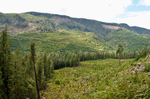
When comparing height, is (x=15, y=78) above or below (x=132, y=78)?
below

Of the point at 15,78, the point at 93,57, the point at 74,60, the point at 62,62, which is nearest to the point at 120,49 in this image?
the point at 74,60

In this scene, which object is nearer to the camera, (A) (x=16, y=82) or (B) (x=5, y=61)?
(B) (x=5, y=61)

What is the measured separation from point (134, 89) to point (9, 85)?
19.5 m

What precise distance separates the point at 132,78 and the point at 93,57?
11572 centimetres

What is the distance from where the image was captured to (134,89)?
499 cm

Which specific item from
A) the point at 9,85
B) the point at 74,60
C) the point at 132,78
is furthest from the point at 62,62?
the point at 132,78

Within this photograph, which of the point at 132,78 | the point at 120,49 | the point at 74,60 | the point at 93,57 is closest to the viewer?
the point at 132,78

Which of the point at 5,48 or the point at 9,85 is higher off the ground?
the point at 5,48

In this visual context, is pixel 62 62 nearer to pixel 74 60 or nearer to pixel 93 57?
pixel 74 60

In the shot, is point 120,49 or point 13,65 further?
point 120,49

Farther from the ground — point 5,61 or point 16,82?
point 5,61

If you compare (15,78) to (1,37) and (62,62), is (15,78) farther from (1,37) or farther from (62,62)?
(62,62)

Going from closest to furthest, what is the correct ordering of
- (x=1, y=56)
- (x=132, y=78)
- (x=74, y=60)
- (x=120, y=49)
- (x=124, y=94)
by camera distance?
(x=124, y=94)
(x=132, y=78)
(x=1, y=56)
(x=120, y=49)
(x=74, y=60)

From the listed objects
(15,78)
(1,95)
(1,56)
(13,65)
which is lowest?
(1,95)
